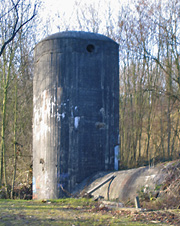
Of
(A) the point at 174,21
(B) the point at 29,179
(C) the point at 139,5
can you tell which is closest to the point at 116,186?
(B) the point at 29,179

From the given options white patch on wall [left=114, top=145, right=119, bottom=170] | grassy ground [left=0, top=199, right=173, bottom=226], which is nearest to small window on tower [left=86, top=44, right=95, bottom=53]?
white patch on wall [left=114, top=145, right=119, bottom=170]

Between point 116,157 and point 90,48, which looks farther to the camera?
point 90,48

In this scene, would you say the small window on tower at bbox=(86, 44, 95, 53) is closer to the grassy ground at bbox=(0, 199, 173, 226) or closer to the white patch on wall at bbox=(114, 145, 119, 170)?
the white patch on wall at bbox=(114, 145, 119, 170)

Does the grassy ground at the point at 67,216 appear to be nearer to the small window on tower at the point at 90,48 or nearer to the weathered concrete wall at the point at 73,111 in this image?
the weathered concrete wall at the point at 73,111

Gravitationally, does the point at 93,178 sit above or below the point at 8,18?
below

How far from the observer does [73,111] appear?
28.8 ft

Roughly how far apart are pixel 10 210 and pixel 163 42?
12015mm

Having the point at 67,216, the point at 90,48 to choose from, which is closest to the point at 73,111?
the point at 90,48

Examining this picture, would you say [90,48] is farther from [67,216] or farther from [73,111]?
[67,216]

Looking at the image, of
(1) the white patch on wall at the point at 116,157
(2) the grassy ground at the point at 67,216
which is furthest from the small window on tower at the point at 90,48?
(2) the grassy ground at the point at 67,216

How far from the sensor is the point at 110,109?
9.18 meters

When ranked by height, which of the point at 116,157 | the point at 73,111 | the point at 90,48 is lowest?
the point at 116,157

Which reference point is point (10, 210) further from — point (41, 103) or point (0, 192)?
point (0, 192)

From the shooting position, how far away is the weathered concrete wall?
8.70 meters
